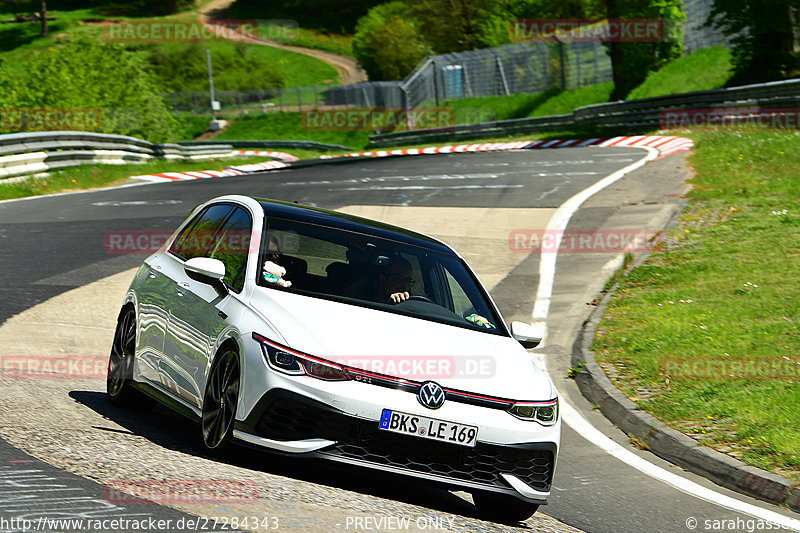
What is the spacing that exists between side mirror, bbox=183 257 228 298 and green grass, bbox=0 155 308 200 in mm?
18451

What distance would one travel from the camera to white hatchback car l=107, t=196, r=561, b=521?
5676 millimetres

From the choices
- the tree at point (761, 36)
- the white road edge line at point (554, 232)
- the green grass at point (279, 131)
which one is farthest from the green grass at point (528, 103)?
the white road edge line at point (554, 232)

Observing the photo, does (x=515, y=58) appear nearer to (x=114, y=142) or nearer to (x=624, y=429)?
(x=114, y=142)

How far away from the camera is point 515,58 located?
59781mm

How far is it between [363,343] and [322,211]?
2019 mm

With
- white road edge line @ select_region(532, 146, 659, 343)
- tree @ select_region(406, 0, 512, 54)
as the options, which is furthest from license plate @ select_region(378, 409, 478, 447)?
tree @ select_region(406, 0, 512, 54)

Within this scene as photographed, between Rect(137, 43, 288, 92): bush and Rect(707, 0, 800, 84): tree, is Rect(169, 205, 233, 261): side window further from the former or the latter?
Rect(137, 43, 288, 92): bush

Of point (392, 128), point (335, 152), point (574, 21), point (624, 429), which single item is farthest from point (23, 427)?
point (574, 21)

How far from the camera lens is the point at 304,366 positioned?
5.70m

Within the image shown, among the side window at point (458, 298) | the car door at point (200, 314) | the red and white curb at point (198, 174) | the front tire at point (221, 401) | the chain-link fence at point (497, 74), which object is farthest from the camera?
the chain-link fence at point (497, 74)

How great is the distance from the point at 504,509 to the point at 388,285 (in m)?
1.64

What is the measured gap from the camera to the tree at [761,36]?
32938 millimetres

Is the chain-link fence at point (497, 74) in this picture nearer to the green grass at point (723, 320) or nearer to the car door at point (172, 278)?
the green grass at point (723, 320)

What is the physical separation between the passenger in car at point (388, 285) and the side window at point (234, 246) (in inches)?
27.8
